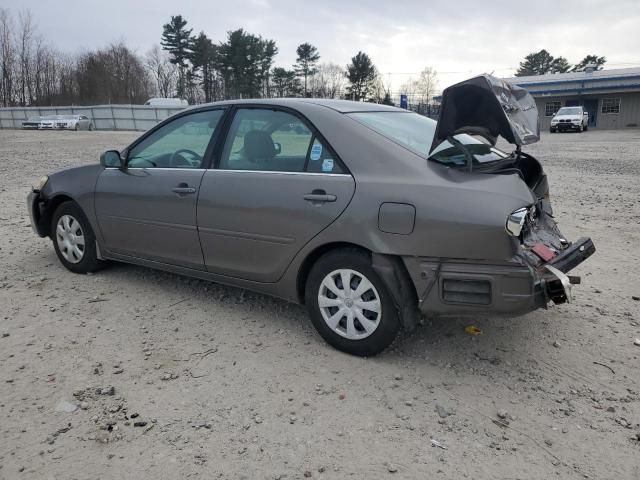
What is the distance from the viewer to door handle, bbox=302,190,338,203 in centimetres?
331

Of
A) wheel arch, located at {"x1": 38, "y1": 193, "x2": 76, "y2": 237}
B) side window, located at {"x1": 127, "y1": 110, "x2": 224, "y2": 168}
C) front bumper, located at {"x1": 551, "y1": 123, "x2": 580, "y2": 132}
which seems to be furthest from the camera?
front bumper, located at {"x1": 551, "y1": 123, "x2": 580, "y2": 132}

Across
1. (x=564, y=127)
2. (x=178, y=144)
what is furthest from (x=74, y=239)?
(x=564, y=127)

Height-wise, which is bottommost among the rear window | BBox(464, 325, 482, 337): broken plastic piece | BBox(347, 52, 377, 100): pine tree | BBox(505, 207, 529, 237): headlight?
BBox(464, 325, 482, 337): broken plastic piece

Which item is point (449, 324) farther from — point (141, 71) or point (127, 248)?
point (141, 71)

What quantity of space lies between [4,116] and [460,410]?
5324cm

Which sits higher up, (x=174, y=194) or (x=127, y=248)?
(x=174, y=194)

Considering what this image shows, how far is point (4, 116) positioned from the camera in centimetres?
4634

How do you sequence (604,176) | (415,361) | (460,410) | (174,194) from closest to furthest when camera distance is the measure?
(460,410) < (415,361) < (174,194) < (604,176)

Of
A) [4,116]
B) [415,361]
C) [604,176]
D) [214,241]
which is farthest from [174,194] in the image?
[4,116]

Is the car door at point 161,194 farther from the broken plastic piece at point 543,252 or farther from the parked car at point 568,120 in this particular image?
the parked car at point 568,120

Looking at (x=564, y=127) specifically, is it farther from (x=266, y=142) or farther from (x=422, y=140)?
(x=266, y=142)

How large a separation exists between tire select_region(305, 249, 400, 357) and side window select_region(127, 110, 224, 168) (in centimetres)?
140

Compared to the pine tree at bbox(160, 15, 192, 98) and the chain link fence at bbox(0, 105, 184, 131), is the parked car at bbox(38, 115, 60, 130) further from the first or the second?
the pine tree at bbox(160, 15, 192, 98)

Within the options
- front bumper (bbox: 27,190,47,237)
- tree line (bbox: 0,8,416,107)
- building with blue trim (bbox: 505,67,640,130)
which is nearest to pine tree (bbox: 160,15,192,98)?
tree line (bbox: 0,8,416,107)
